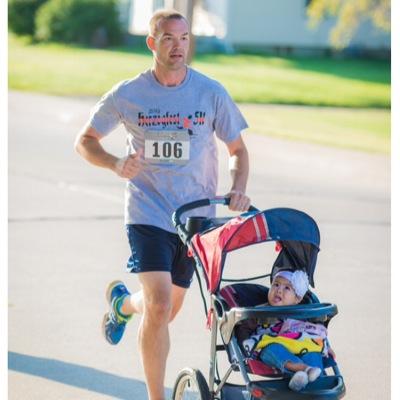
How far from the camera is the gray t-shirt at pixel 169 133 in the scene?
5855 millimetres

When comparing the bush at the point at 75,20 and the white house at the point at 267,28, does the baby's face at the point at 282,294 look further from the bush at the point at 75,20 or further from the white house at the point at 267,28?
the white house at the point at 267,28

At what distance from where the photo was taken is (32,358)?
712 cm

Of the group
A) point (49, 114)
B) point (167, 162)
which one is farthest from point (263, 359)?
point (49, 114)

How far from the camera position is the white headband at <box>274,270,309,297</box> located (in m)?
5.09

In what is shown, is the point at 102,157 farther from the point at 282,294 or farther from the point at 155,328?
the point at 282,294

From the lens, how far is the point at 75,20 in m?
38.3

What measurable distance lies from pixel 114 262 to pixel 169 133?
4.33 meters

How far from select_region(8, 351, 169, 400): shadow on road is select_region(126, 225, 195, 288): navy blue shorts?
904 mm

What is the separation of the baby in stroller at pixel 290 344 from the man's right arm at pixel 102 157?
106cm

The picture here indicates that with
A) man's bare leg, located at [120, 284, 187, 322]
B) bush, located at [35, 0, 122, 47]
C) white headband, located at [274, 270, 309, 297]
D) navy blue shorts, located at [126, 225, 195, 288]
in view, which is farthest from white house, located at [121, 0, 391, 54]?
white headband, located at [274, 270, 309, 297]

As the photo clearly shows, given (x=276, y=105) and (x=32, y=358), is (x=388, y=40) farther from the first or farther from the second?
(x=32, y=358)

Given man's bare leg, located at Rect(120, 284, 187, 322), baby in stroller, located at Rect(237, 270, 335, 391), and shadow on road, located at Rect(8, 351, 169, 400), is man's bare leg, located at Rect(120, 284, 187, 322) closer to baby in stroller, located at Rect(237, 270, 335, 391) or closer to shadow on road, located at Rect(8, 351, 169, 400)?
shadow on road, located at Rect(8, 351, 169, 400)

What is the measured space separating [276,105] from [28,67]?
304 inches

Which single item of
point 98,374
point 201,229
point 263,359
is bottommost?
point 98,374
